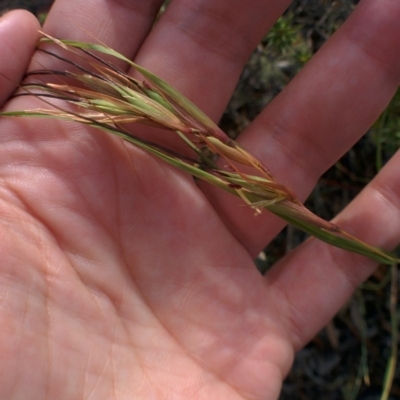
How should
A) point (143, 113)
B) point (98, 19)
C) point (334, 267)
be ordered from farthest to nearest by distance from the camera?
point (334, 267) < point (98, 19) < point (143, 113)

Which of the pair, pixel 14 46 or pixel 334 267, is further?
pixel 334 267

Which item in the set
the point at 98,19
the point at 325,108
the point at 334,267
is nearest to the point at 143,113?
the point at 98,19

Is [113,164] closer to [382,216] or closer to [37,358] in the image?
[37,358]

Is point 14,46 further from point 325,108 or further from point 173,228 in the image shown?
point 325,108

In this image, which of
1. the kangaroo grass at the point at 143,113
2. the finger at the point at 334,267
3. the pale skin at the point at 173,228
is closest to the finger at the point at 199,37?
the pale skin at the point at 173,228

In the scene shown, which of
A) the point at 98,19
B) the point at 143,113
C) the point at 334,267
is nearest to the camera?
the point at 143,113

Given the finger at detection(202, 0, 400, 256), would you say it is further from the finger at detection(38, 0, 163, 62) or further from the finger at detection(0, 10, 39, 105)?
the finger at detection(0, 10, 39, 105)

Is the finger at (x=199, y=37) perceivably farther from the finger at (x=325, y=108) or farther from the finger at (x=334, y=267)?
the finger at (x=334, y=267)

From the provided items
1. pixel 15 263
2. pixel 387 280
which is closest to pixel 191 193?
pixel 15 263
